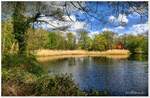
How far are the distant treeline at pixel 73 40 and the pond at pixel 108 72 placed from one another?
0.12 metres

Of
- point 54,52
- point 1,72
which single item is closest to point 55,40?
point 54,52

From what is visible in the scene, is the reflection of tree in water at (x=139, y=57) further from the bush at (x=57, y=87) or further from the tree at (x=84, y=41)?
the bush at (x=57, y=87)

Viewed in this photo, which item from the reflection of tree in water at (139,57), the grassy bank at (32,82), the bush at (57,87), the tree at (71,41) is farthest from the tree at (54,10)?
the bush at (57,87)

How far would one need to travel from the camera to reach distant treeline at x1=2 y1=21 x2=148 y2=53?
5.30 meters

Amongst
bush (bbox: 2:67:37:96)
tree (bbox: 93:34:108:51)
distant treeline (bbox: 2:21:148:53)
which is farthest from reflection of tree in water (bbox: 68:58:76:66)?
bush (bbox: 2:67:37:96)

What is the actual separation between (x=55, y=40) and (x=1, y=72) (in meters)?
0.66

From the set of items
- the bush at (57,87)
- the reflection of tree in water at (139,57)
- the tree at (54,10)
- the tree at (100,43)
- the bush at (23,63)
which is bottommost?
the bush at (57,87)

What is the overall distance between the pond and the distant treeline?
0.12 metres

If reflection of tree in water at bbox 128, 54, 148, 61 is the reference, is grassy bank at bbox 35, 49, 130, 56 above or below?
above

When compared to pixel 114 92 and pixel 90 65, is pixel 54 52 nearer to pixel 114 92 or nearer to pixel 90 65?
pixel 90 65

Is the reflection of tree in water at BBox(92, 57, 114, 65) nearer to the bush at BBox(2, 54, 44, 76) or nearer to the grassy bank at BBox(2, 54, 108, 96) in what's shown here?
the grassy bank at BBox(2, 54, 108, 96)

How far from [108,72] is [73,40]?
0.51 m

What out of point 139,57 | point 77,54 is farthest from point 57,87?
point 139,57

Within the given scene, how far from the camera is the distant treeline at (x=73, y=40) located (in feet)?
17.4
